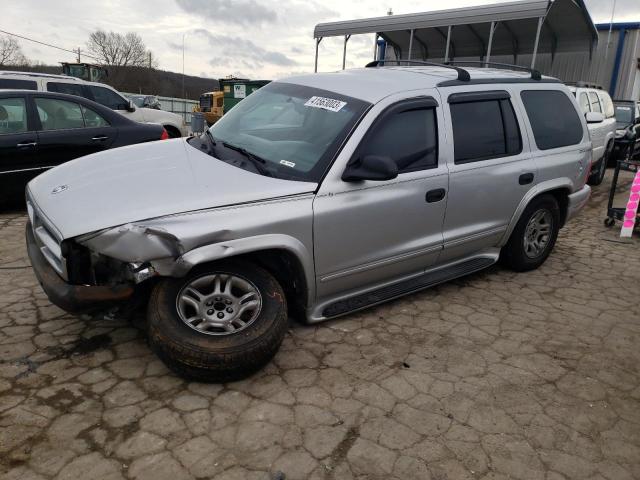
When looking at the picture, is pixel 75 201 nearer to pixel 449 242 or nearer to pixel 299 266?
pixel 299 266

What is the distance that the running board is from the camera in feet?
11.4

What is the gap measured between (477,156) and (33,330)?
136 inches

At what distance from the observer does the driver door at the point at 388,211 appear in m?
3.23

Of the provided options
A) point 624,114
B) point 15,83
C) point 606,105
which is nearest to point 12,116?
point 15,83

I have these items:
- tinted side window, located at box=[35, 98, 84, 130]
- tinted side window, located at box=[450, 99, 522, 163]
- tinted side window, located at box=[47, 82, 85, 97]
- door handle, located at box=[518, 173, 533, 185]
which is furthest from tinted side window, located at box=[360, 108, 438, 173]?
tinted side window, located at box=[47, 82, 85, 97]

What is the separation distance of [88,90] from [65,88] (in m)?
0.49

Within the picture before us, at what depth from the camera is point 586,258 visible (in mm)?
5570

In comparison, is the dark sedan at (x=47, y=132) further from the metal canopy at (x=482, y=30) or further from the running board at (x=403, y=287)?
the metal canopy at (x=482, y=30)

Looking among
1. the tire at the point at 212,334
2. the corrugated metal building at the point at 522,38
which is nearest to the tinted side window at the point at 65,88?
the tire at the point at 212,334

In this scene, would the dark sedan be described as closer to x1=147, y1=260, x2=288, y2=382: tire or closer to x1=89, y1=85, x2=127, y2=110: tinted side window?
x1=89, y1=85, x2=127, y2=110: tinted side window

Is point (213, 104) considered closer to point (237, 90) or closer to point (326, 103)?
point (237, 90)

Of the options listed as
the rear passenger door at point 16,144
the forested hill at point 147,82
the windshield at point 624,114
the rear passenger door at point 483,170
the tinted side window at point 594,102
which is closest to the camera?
the rear passenger door at point 483,170

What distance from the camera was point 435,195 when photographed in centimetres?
371

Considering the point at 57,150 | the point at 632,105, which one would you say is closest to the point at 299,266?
the point at 57,150
